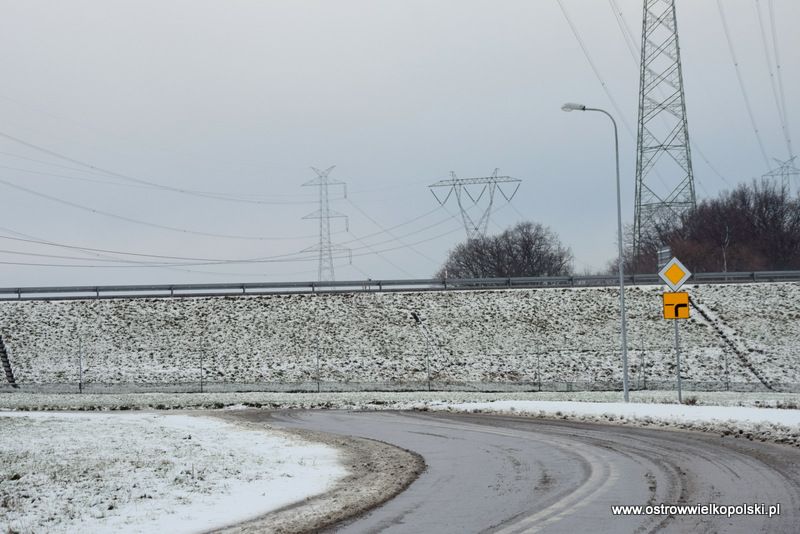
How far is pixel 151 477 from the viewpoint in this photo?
12.9 meters

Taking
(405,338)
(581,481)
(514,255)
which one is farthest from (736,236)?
(581,481)

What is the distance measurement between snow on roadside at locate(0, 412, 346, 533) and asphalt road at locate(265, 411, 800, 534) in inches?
74.1

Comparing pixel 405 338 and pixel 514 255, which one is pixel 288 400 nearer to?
pixel 405 338

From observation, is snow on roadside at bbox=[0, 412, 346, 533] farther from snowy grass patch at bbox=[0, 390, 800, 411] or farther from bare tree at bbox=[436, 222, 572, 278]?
bare tree at bbox=[436, 222, 572, 278]

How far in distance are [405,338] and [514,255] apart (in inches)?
2409

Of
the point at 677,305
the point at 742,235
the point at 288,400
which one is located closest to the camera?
the point at 677,305

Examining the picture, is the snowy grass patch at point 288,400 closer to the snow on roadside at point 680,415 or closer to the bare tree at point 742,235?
the snow on roadside at point 680,415

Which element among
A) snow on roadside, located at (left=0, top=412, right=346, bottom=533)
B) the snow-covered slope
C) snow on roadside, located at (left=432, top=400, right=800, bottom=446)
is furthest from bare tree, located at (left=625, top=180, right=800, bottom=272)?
snow on roadside, located at (left=0, top=412, right=346, bottom=533)

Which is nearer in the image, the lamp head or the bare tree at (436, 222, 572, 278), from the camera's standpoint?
the lamp head

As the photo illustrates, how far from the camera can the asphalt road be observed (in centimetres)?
880

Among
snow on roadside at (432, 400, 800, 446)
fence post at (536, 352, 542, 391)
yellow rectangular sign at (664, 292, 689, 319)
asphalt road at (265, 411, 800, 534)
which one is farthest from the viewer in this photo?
fence post at (536, 352, 542, 391)

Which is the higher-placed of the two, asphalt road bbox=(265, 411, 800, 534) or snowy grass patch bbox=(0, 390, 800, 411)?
asphalt road bbox=(265, 411, 800, 534)

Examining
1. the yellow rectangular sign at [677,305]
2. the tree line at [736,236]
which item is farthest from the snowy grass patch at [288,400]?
the tree line at [736,236]

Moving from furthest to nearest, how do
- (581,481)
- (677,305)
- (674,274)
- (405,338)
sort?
(405,338) < (674,274) < (677,305) < (581,481)
